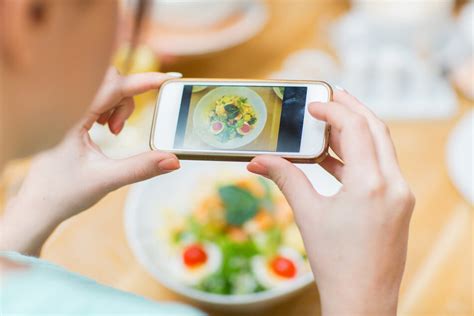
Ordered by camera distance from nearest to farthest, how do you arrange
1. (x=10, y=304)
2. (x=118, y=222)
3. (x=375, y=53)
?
(x=10, y=304)
(x=118, y=222)
(x=375, y=53)

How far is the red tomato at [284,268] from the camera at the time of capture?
0.55 m

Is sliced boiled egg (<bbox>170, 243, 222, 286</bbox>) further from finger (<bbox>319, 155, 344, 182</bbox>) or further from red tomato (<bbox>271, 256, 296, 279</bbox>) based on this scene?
finger (<bbox>319, 155, 344, 182</bbox>)

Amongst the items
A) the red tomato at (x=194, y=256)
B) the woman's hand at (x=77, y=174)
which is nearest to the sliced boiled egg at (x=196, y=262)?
the red tomato at (x=194, y=256)

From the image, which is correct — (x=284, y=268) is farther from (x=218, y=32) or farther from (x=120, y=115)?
(x=218, y=32)

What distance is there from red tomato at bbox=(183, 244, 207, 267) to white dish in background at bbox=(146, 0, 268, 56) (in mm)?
262

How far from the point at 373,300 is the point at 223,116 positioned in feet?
0.44

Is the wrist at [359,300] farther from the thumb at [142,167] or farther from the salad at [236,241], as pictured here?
the salad at [236,241]

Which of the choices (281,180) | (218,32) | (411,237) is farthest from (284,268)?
(218,32)

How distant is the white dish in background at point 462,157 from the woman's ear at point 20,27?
0.52 meters

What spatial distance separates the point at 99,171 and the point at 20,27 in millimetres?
154

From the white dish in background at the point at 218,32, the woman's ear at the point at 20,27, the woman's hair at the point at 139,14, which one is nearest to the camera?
the woman's ear at the point at 20,27

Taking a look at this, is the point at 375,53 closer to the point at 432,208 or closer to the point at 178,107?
the point at 432,208

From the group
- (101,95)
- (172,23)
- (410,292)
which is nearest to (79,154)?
(101,95)

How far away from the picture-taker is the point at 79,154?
0.39m
